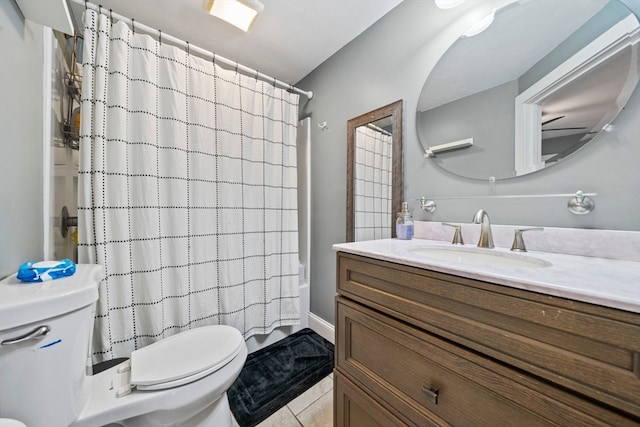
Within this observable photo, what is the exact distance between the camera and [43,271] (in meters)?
0.68

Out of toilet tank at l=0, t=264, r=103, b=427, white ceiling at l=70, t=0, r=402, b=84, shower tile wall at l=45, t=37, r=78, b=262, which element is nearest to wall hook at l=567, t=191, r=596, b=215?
white ceiling at l=70, t=0, r=402, b=84

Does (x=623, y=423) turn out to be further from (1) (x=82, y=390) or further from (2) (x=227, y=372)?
(1) (x=82, y=390)

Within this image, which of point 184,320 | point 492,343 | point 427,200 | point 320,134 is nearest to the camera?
point 492,343

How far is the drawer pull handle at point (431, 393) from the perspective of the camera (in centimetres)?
58

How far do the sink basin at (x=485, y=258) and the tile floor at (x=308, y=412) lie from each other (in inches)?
37.4

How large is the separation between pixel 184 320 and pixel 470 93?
6.21ft

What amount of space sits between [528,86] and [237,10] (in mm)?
1468

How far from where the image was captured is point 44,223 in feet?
2.90

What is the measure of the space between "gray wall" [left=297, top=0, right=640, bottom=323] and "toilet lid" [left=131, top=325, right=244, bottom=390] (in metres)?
0.86

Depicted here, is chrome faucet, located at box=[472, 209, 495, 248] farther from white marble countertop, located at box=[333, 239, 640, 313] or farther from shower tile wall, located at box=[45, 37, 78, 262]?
shower tile wall, located at box=[45, 37, 78, 262]

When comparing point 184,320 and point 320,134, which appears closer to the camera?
point 184,320

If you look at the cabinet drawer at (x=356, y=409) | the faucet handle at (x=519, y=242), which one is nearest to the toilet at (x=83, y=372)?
the cabinet drawer at (x=356, y=409)

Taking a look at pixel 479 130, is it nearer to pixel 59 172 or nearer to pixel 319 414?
pixel 319 414

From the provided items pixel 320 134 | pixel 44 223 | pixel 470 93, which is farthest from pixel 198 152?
pixel 470 93
